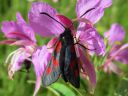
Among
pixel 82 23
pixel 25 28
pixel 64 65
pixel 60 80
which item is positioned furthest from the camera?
pixel 60 80

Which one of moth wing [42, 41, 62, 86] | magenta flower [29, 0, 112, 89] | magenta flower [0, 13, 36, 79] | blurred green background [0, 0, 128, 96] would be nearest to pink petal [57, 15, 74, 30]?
magenta flower [29, 0, 112, 89]

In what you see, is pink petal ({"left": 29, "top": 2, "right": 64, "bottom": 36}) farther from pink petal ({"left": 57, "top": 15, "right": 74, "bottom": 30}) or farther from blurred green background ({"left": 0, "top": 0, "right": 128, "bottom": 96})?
blurred green background ({"left": 0, "top": 0, "right": 128, "bottom": 96})

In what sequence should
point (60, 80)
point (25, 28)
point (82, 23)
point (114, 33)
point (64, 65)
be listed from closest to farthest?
1. point (64, 65)
2. point (82, 23)
3. point (25, 28)
4. point (114, 33)
5. point (60, 80)

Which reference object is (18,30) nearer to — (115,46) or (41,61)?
(41,61)

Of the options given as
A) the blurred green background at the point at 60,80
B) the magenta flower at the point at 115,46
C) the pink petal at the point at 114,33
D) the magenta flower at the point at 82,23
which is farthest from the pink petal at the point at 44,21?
the pink petal at the point at 114,33

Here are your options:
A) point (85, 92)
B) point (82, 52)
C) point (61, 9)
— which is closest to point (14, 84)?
point (61, 9)

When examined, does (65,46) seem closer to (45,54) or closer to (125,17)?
(45,54)

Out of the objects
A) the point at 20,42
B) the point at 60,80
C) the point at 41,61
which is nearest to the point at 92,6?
the point at 41,61

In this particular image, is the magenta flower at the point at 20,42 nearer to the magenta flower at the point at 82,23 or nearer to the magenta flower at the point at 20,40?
the magenta flower at the point at 20,40
